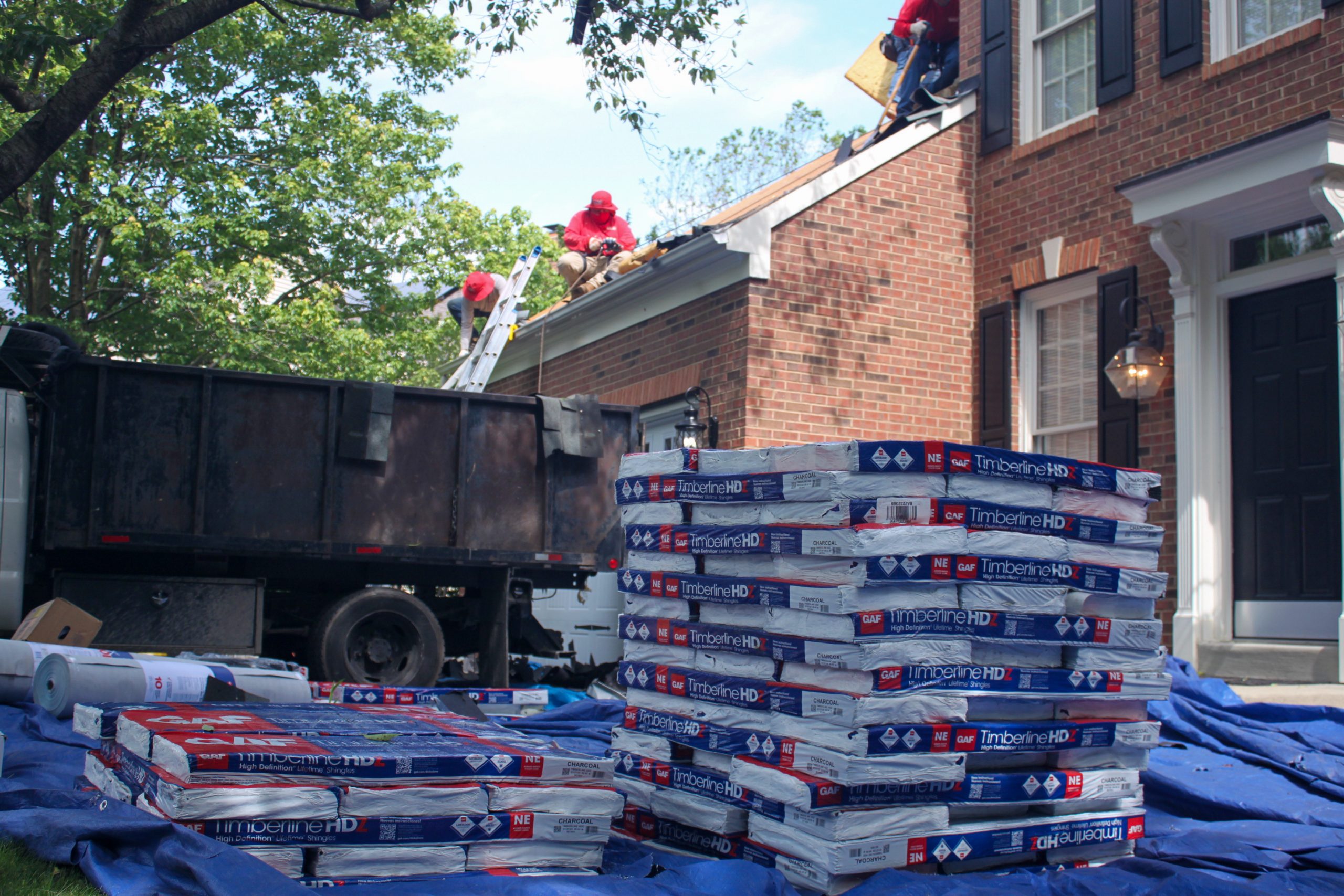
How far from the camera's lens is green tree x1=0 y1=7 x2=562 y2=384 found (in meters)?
18.9

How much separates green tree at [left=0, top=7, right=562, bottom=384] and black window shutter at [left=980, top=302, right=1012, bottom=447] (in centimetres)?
1156

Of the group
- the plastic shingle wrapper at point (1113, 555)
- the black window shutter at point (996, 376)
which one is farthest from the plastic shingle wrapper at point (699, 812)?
the black window shutter at point (996, 376)

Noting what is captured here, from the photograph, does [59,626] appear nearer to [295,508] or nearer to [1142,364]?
[295,508]

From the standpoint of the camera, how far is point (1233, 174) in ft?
27.0

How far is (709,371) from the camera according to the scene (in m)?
10.7

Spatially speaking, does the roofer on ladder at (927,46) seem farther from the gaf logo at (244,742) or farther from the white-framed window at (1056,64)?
the gaf logo at (244,742)

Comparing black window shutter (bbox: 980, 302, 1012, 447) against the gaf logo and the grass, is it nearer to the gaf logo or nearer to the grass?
the gaf logo

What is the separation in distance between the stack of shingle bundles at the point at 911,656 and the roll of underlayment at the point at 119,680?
267cm

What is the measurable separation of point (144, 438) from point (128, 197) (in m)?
12.1

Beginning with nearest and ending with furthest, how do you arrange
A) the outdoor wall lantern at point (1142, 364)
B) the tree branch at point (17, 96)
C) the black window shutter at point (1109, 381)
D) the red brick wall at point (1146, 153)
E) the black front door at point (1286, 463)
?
the tree branch at point (17, 96) < the black front door at point (1286, 463) < the red brick wall at point (1146, 153) < the outdoor wall lantern at point (1142, 364) < the black window shutter at point (1109, 381)

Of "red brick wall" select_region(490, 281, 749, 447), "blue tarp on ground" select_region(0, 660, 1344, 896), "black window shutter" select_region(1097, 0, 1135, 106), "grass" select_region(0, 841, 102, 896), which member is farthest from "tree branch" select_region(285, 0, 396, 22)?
"black window shutter" select_region(1097, 0, 1135, 106)

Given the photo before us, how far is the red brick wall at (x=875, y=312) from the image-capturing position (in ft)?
33.9

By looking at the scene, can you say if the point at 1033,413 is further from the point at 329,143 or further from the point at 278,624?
the point at 329,143

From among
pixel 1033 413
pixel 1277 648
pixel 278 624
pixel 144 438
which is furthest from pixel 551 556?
pixel 1277 648
